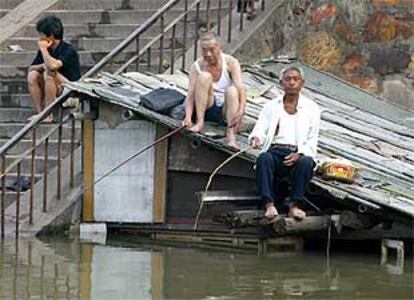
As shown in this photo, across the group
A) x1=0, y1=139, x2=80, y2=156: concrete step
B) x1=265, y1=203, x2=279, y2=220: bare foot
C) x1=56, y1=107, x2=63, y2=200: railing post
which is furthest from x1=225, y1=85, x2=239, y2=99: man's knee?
x1=0, y1=139, x2=80, y2=156: concrete step

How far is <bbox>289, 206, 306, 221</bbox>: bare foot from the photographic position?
11.1 meters

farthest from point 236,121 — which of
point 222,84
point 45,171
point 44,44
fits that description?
point 44,44

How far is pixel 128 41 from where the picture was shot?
43.9 ft

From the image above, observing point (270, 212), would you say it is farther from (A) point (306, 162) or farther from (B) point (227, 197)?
(B) point (227, 197)

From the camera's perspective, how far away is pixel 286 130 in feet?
37.4

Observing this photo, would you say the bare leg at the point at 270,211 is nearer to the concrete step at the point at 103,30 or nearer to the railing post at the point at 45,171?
the railing post at the point at 45,171

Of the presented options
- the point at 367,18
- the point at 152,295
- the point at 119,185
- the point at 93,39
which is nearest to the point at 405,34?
the point at 367,18

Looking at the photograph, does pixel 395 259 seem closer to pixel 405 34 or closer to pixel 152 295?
pixel 152 295

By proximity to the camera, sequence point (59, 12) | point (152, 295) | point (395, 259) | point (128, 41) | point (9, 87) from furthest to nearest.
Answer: point (59, 12)
point (9, 87)
point (128, 41)
point (395, 259)
point (152, 295)

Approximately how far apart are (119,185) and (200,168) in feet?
2.59

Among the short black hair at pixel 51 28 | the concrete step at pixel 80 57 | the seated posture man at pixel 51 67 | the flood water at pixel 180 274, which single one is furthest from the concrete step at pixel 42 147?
the concrete step at pixel 80 57

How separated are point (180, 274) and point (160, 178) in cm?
209

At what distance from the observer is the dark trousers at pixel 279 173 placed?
435 inches

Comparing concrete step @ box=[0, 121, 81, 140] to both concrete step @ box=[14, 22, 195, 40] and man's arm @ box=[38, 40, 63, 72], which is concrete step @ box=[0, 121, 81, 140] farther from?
concrete step @ box=[14, 22, 195, 40]
